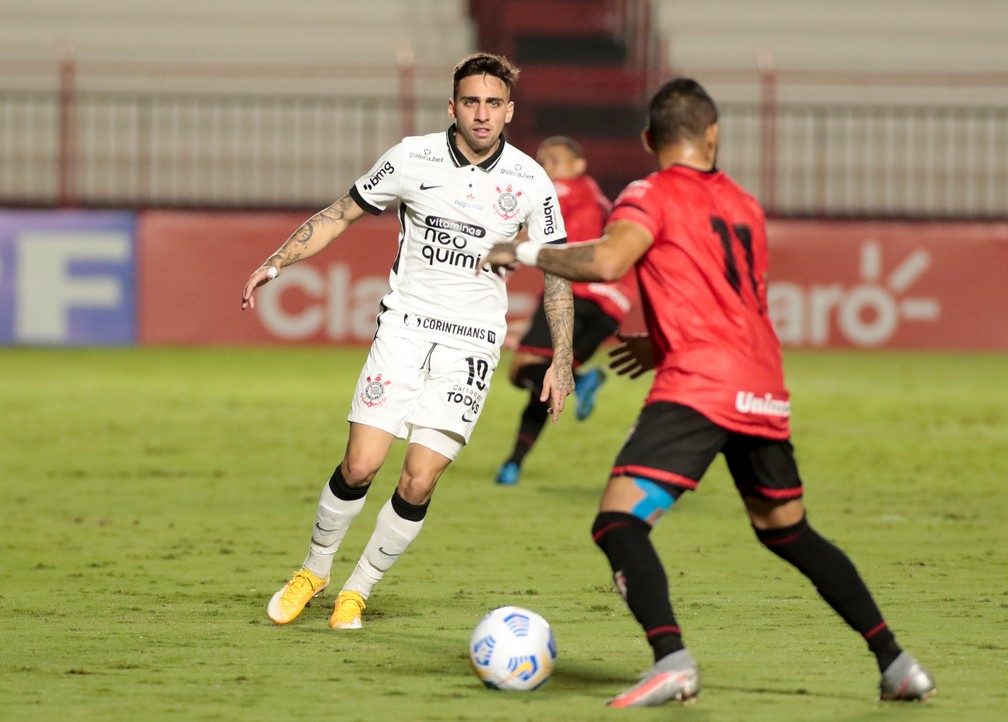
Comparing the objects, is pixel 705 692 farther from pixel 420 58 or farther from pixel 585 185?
pixel 420 58

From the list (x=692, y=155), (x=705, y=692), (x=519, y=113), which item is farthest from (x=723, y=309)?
(x=519, y=113)

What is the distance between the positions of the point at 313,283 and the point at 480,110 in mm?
13737

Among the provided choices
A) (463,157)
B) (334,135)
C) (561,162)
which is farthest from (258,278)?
(334,135)

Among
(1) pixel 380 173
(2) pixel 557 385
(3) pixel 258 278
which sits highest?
(1) pixel 380 173

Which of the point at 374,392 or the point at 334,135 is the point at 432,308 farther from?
the point at 334,135

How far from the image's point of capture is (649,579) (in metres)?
5.10

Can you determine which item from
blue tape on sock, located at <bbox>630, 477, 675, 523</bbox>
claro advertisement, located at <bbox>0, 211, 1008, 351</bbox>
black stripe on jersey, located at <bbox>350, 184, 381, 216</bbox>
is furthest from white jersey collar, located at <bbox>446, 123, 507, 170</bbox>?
claro advertisement, located at <bbox>0, 211, 1008, 351</bbox>

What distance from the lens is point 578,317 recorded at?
11.2 m

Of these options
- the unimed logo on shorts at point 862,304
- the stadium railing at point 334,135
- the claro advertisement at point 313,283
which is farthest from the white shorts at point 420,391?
the stadium railing at point 334,135

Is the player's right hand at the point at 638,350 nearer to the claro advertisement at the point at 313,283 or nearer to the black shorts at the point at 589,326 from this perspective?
the black shorts at the point at 589,326

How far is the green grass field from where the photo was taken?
208 inches

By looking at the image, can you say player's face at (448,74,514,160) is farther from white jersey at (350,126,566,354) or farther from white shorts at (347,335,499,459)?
white shorts at (347,335,499,459)

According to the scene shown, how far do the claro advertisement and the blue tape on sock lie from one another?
566 inches

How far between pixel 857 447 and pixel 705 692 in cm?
738
